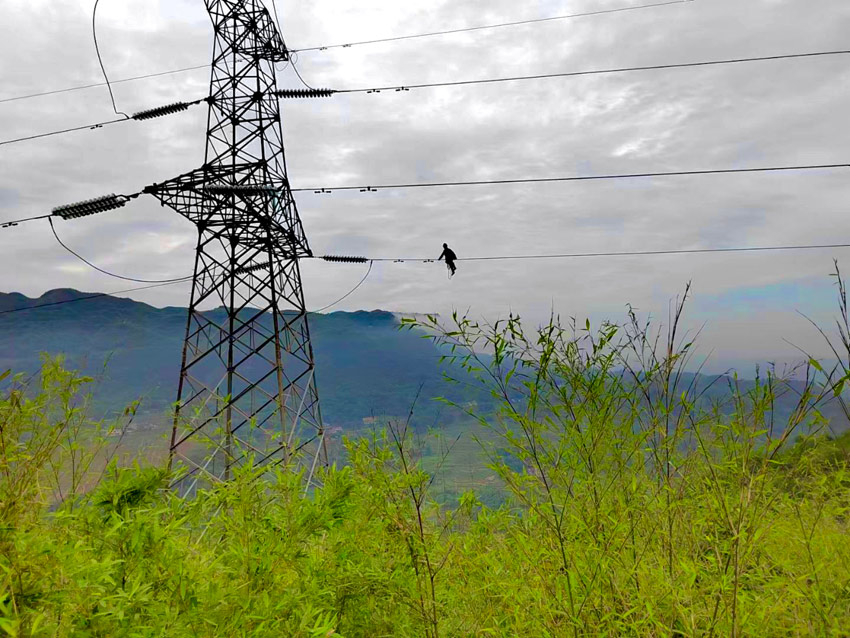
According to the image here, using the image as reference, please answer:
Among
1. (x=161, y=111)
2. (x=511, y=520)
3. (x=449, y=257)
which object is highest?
(x=161, y=111)

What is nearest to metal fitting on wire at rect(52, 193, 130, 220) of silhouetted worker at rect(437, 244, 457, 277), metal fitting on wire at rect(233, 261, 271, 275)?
metal fitting on wire at rect(233, 261, 271, 275)

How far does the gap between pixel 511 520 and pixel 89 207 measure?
690 cm

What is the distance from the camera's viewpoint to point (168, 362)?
407ft

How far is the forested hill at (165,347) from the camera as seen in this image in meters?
114

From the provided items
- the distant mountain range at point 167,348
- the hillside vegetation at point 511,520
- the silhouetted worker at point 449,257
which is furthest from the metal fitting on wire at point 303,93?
the distant mountain range at point 167,348

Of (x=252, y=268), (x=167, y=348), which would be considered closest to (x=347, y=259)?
(x=252, y=268)

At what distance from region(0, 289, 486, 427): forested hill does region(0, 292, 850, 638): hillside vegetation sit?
101 m

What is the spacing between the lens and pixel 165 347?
132 meters

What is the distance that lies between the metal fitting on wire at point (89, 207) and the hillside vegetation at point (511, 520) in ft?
18.0

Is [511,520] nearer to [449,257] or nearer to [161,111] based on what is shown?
[449,257]

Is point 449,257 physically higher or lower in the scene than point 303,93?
lower

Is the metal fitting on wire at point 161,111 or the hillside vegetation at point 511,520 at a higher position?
the metal fitting on wire at point 161,111

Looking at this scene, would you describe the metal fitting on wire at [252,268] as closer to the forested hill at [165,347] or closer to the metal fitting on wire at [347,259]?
the metal fitting on wire at [347,259]

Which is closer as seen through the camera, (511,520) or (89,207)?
(511,520)
